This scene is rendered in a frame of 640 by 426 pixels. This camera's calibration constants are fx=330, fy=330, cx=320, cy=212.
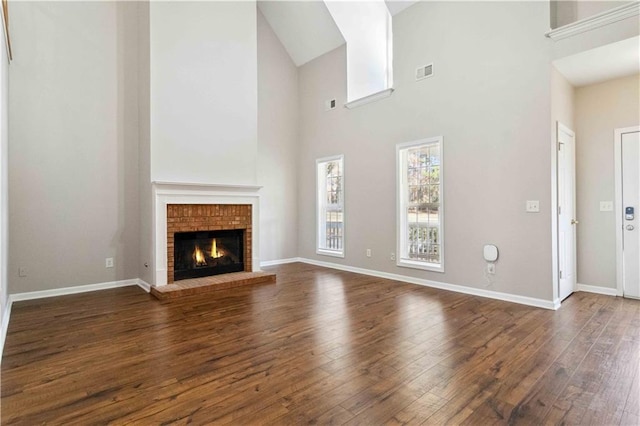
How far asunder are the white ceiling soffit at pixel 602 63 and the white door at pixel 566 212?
0.63m

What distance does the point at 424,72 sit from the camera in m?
4.75

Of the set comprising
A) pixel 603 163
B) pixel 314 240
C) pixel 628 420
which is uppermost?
pixel 603 163

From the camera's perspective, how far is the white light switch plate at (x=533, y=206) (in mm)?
3750

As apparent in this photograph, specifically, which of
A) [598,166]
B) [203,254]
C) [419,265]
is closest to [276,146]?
[203,254]

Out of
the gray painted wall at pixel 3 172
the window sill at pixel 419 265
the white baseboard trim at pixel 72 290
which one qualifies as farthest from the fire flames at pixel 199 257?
the window sill at pixel 419 265

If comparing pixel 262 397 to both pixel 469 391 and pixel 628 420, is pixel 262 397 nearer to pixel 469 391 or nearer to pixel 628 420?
pixel 469 391

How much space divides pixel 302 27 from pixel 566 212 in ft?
17.8

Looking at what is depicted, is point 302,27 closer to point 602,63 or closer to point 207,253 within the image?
point 207,253

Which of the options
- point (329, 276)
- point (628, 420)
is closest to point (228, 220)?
point (329, 276)

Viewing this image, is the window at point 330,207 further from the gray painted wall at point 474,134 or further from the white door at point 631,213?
the white door at point 631,213

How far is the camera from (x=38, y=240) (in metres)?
4.19

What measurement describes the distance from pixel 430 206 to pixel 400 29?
2741 mm

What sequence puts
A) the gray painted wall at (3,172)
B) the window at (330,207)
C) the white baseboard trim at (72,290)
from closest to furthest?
the gray painted wall at (3,172) < the white baseboard trim at (72,290) < the window at (330,207)

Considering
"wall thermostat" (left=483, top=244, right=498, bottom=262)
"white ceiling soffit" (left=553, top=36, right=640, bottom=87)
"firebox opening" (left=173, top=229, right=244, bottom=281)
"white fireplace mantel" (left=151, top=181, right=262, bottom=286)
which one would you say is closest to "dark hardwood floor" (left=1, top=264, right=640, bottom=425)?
"wall thermostat" (left=483, top=244, right=498, bottom=262)
